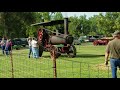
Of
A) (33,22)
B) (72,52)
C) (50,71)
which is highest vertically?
(33,22)

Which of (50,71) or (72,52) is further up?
(72,52)

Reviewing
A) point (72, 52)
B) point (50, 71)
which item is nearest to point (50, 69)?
point (50, 71)

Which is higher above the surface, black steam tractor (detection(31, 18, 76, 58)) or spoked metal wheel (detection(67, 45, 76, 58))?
black steam tractor (detection(31, 18, 76, 58))

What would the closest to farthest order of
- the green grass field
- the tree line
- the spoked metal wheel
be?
the green grass field
the spoked metal wheel
the tree line

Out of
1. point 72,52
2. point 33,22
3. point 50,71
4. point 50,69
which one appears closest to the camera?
point 50,71

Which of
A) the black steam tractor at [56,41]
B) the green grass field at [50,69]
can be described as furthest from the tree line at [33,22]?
the green grass field at [50,69]

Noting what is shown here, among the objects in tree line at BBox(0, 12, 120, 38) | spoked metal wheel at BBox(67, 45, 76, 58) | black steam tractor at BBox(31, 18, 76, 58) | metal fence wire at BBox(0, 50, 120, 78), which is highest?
tree line at BBox(0, 12, 120, 38)

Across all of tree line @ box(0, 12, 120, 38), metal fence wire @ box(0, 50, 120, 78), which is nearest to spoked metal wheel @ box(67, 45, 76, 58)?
tree line @ box(0, 12, 120, 38)

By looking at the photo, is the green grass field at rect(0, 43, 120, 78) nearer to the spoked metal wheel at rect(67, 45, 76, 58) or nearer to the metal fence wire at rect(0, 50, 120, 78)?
the metal fence wire at rect(0, 50, 120, 78)

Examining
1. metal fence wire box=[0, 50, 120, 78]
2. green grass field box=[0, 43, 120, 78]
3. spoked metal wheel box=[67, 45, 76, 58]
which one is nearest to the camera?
metal fence wire box=[0, 50, 120, 78]

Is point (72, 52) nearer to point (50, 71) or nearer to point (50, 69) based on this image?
point (50, 69)
